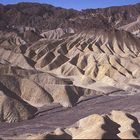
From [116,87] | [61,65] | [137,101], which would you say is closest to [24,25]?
[61,65]

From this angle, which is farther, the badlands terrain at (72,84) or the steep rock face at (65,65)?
the steep rock face at (65,65)

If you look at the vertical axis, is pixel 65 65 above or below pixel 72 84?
below

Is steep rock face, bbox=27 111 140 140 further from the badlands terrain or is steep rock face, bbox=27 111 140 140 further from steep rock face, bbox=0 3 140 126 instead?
steep rock face, bbox=0 3 140 126

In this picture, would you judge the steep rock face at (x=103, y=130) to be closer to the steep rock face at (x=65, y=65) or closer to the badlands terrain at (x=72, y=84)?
the badlands terrain at (x=72, y=84)

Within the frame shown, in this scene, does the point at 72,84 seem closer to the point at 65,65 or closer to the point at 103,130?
the point at 65,65

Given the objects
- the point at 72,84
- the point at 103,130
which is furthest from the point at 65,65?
the point at 103,130

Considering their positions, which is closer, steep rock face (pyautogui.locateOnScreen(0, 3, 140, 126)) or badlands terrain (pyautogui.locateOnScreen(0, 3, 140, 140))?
badlands terrain (pyautogui.locateOnScreen(0, 3, 140, 140))

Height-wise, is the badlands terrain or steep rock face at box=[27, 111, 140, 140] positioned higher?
steep rock face at box=[27, 111, 140, 140]

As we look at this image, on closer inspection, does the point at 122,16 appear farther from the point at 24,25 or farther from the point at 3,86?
the point at 3,86

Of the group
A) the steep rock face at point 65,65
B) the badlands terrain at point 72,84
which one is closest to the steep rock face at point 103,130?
the badlands terrain at point 72,84

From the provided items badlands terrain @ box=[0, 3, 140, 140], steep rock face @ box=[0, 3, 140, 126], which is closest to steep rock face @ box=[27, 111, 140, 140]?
badlands terrain @ box=[0, 3, 140, 140]
